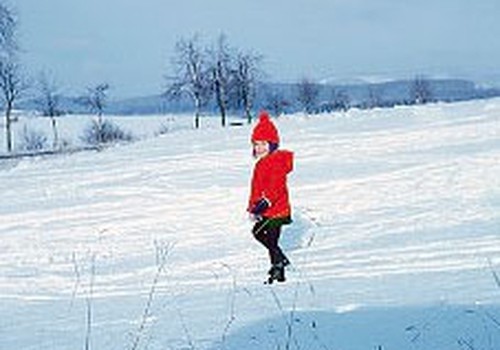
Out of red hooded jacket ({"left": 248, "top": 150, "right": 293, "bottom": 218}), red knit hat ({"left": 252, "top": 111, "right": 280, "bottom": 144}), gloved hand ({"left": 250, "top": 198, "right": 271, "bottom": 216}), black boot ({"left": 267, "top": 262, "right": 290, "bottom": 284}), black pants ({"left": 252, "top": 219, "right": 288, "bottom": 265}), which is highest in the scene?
red knit hat ({"left": 252, "top": 111, "right": 280, "bottom": 144})

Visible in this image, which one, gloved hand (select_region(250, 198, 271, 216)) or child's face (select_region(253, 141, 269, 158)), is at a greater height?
child's face (select_region(253, 141, 269, 158))

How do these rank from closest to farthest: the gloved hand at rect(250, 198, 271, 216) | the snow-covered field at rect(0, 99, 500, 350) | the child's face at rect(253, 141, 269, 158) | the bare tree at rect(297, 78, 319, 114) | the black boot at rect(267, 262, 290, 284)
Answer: the snow-covered field at rect(0, 99, 500, 350), the black boot at rect(267, 262, 290, 284), the gloved hand at rect(250, 198, 271, 216), the child's face at rect(253, 141, 269, 158), the bare tree at rect(297, 78, 319, 114)

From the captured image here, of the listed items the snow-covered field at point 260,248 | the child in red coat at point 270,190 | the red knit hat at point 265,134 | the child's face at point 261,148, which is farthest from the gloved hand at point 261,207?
the snow-covered field at point 260,248

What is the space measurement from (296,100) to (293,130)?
86.3 meters

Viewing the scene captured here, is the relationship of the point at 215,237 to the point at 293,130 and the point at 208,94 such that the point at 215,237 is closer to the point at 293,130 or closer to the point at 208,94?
the point at 293,130

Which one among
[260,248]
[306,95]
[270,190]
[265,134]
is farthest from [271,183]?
[306,95]

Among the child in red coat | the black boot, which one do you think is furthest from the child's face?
the black boot

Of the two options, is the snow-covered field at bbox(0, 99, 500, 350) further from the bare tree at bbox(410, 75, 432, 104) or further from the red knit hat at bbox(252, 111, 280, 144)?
the bare tree at bbox(410, 75, 432, 104)

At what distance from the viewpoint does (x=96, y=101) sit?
90.4 metres

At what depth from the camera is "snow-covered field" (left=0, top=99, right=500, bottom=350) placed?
5.78 metres

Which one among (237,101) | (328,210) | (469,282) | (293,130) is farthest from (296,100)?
(469,282)

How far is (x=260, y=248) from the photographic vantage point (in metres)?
11.7

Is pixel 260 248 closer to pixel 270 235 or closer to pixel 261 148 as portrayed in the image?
pixel 270 235

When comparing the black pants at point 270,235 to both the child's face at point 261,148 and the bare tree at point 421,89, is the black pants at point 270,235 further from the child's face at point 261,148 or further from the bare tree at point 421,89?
the bare tree at point 421,89
